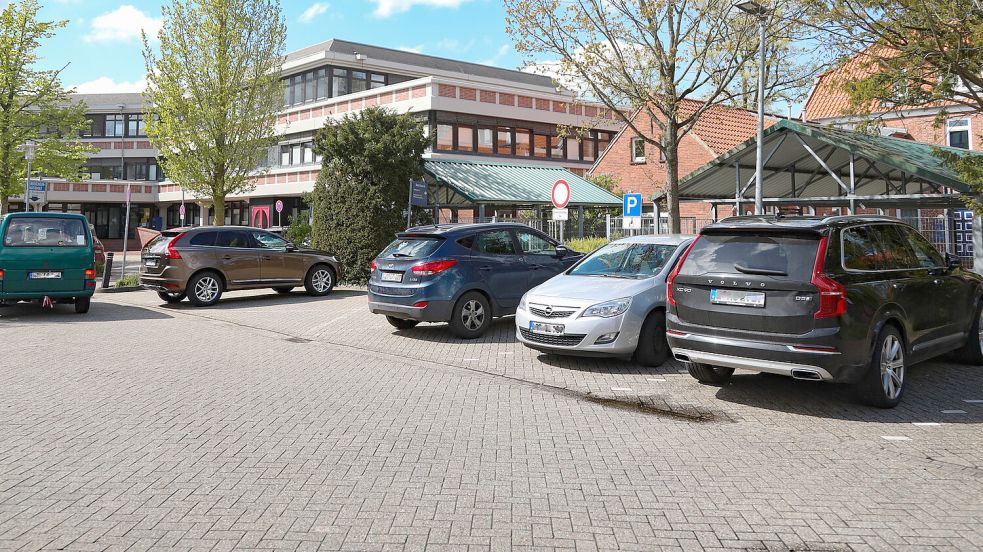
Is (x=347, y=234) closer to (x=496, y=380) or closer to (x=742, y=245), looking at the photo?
(x=496, y=380)

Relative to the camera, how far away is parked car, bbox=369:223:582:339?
10922 mm

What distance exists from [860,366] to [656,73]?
15398 mm

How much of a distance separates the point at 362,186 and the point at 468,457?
1632cm

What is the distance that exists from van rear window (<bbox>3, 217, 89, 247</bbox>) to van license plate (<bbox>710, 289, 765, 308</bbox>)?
11.9 metres

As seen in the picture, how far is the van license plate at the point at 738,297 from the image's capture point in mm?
6605

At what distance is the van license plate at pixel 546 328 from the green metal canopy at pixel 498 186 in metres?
13.7

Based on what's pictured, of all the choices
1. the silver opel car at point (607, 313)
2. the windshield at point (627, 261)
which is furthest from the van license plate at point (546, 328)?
the windshield at point (627, 261)

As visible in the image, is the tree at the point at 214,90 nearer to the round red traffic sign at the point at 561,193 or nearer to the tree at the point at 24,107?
the tree at the point at 24,107

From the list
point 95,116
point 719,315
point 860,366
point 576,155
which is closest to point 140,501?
point 719,315

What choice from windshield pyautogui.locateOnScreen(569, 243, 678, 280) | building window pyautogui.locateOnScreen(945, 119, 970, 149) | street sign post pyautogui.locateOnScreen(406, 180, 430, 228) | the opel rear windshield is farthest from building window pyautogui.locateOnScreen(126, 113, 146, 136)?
windshield pyautogui.locateOnScreen(569, 243, 678, 280)

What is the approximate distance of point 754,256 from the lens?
6770 mm

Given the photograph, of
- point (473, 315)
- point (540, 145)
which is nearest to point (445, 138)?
point (540, 145)

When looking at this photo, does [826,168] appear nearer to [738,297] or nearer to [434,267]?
[434,267]

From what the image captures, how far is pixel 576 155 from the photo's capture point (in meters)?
46.3
